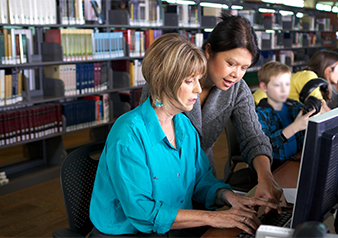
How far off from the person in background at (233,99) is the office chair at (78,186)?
1.26 feet

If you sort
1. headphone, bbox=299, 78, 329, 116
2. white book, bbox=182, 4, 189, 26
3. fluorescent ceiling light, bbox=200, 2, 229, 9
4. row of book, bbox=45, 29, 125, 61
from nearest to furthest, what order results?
1. headphone, bbox=299, 78, 329, 116
2. row of book, bbox=45, 29, 125, 61
3. white book, bbox=182, 4, 189, 26
4. fluorescent ceiling light, bbox=200, 2, 229, 9

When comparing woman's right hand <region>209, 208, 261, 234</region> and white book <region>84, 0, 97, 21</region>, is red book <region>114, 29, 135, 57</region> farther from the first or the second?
woman's right hand <region>209, 208, 261, 234</region>

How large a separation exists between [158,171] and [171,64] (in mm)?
357

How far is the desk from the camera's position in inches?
42.5

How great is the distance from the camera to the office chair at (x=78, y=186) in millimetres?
1271

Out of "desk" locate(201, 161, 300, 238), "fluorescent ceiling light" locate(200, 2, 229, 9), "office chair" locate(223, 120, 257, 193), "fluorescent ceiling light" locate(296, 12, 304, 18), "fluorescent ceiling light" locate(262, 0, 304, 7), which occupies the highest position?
"fluorescent ceiling light" locate(262, 0, 304, 7)

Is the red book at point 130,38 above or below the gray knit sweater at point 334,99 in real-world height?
above

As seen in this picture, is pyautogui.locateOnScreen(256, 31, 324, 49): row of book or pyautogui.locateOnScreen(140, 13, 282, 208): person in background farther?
pyautogui.locateOnScreen(256, 31, 324, 49): row of book

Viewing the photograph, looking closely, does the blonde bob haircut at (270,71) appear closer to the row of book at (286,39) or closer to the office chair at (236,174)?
the office chair at (236,174)

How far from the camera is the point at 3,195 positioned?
315cm

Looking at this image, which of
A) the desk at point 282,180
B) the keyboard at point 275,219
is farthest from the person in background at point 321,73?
the keyboard at point 275,219

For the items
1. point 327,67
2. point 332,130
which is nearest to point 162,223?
point 332,130

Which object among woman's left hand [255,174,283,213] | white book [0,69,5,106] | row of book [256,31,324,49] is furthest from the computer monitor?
row of book [256,31,324,49]

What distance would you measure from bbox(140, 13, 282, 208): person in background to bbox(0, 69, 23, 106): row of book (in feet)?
6.85
